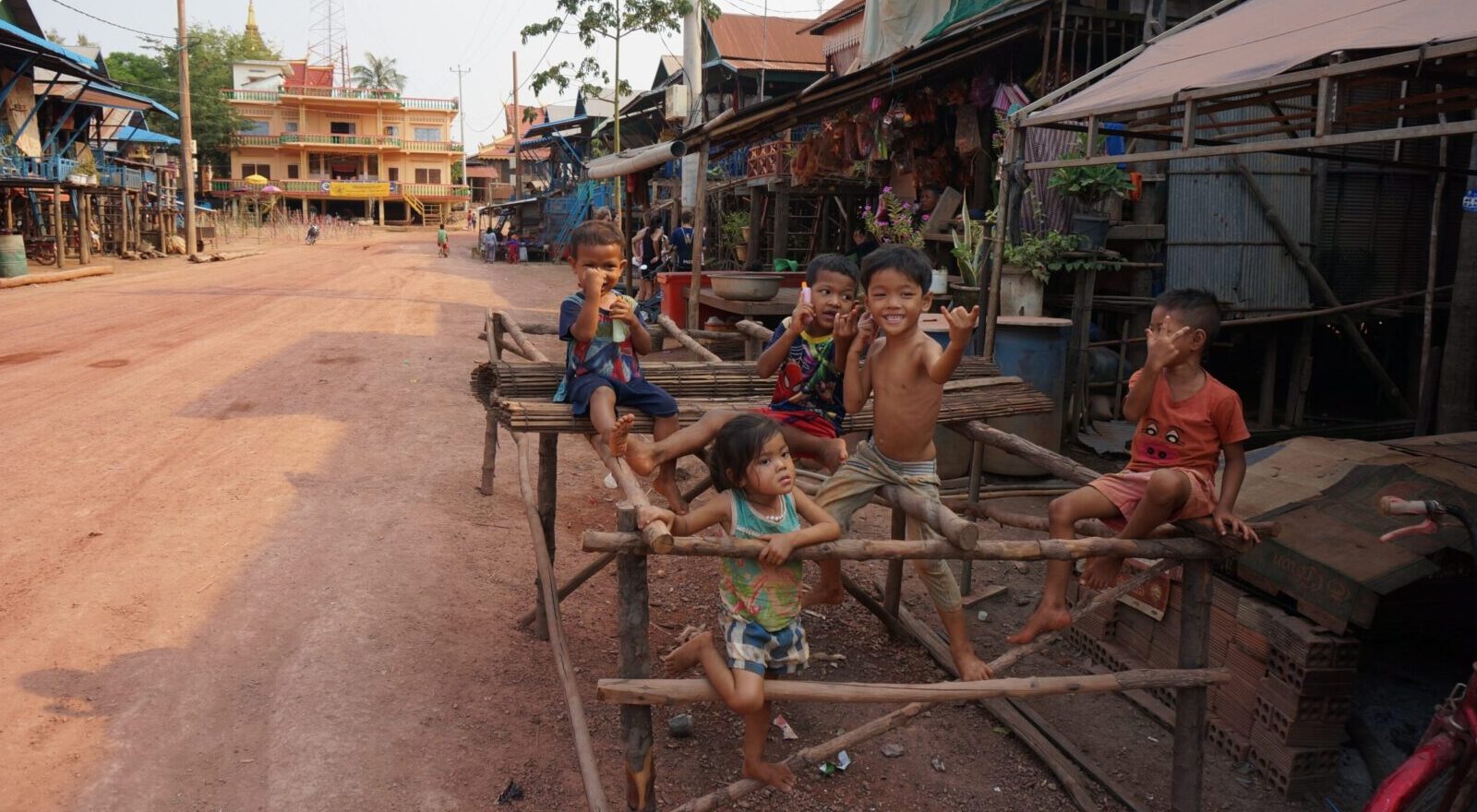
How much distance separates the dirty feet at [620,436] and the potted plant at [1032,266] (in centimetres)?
536

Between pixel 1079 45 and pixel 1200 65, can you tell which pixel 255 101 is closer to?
pixel 1079 45

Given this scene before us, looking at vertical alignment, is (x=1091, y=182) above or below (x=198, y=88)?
below

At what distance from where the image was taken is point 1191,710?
3.38 m

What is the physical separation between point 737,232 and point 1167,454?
16082 mm

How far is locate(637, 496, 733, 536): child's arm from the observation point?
2779mm

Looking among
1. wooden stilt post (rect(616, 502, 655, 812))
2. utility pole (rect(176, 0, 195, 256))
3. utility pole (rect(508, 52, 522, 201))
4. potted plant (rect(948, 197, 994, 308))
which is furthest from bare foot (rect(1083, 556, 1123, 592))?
utility pole (rect(508, 52, 522, 201))

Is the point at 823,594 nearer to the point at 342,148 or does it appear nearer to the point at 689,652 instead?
the point at 689,652

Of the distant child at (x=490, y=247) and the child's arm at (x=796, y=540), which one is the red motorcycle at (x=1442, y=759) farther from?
the distant child at (x=490, y=247)

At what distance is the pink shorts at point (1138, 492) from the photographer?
Result: 3.29 meters

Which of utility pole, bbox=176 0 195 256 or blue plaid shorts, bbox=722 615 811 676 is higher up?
utility pole, bbox=176 0 195 256

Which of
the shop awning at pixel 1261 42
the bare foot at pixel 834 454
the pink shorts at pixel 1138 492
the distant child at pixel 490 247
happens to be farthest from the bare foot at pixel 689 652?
the distant child at pixel 490 247

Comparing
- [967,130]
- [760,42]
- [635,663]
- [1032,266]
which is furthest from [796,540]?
[760,42]

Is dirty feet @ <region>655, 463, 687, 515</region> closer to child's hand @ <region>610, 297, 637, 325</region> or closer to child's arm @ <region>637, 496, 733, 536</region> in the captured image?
child's hand @ <region>610, 297, 637, 325</region>

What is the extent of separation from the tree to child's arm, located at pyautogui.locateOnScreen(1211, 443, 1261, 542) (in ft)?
167
